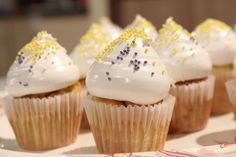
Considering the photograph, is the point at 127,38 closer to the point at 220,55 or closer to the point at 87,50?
the point at 87,50

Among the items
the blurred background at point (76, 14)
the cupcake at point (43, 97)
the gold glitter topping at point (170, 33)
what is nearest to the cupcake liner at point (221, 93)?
the gold glitter topping at point (170, 33)

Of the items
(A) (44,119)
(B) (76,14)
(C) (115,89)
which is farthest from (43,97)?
(B) (76,14)

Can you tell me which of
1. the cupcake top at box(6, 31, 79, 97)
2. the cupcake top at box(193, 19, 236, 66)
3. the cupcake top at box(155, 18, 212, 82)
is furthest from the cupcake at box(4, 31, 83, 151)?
the cupcake top at box(193, 19, 236, 66)

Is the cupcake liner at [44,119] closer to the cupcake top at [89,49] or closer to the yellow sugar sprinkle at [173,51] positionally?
the cupcake top at [89,49]

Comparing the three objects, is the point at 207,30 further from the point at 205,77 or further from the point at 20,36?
the point at 20,36

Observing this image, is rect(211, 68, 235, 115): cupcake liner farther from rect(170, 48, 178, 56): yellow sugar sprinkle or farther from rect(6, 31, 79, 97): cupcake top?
rect(6, 31, 79, 97): cupcake top

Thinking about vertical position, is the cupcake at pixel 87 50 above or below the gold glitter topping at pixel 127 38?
below
